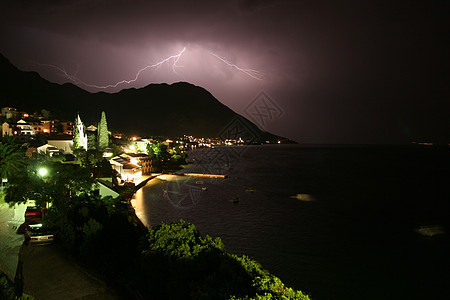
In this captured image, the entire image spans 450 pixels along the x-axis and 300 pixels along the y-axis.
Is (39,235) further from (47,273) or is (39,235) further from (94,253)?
(94,253)

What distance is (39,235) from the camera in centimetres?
1516

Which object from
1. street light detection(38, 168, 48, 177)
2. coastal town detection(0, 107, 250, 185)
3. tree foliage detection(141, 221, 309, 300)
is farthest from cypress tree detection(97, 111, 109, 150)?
tree foliage detection(141, 221, 309, 300)

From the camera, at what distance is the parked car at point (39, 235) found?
15.0 m

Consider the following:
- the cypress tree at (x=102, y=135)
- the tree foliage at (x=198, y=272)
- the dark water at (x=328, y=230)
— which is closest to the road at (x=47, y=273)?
the tree foliage at (x=198, y=272)

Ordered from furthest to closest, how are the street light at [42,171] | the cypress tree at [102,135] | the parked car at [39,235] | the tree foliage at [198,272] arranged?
the cypress tree at [102,135]
the street light at [42,171]
the parked car at [39,235]
the tree foliage at [198,272]

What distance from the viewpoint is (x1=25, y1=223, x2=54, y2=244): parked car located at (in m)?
15.0

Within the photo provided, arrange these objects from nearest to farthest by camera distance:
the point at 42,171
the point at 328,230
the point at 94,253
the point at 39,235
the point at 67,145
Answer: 1. the point at 94,253
2. the point at 39,235
3. the point at 42,171
4. the point at 328,230
5. the point at 67,145

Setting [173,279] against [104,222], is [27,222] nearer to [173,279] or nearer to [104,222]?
[104,222]

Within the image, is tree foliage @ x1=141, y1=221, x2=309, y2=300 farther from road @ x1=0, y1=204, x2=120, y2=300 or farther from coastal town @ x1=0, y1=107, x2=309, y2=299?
road @ x1=0, y1=204, x2=120, y2=300

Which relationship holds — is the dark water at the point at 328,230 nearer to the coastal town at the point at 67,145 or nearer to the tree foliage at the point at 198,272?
the coastal town at the point at 67,145

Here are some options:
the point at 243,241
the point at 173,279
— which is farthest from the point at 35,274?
the point at 243,241

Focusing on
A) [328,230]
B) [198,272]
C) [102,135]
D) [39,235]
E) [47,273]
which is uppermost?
[102,135]

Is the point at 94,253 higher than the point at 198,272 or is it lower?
lower

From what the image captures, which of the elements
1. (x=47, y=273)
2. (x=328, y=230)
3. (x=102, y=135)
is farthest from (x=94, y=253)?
(x=102, y=135)
